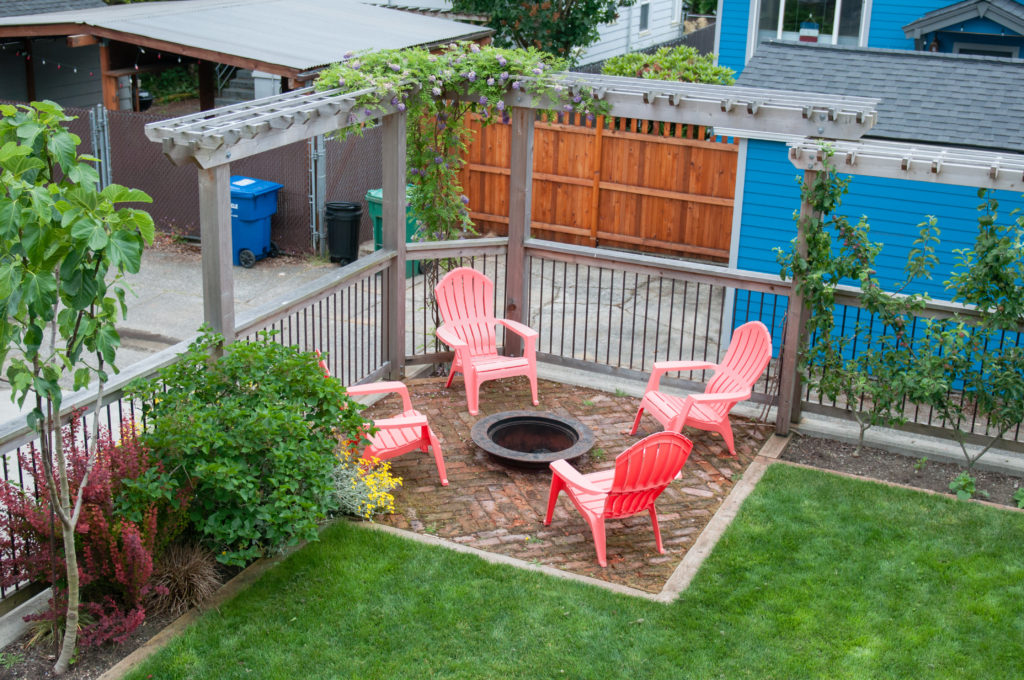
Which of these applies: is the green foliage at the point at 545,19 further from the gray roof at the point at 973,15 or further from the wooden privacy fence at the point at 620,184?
the gray roof at the point at 973,15

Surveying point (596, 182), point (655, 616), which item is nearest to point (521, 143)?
point (655, 616)

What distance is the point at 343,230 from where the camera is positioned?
41.6ft

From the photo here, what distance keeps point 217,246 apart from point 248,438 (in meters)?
1.28

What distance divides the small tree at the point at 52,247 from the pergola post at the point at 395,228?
3.73 metres

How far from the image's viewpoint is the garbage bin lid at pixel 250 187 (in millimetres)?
12420

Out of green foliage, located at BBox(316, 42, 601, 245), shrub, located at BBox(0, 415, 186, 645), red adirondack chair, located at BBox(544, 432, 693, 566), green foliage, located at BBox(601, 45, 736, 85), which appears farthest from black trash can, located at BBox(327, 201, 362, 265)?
shrub, located at BBox(0, 415, 186, 645)

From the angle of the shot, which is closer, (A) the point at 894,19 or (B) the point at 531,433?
(B) the point at 531,433

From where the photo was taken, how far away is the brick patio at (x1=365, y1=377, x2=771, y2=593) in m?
6.17

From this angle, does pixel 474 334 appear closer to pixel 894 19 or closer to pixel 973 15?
pixel 973 15

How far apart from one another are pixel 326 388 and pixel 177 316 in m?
5.35

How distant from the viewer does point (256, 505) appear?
5531 mm

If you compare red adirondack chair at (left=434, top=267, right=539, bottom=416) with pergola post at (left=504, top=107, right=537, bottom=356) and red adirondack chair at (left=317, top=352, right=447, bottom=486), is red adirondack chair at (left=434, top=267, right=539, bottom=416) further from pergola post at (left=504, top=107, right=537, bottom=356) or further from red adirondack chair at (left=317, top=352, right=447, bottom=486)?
red adirondack chair at (left=317, top=352, right=447, bottom=486)

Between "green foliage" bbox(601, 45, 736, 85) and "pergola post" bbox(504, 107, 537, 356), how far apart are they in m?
3.84

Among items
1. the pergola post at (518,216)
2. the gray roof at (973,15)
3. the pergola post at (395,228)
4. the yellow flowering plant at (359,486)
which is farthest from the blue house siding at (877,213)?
the yellow flowering plant at (359,486)
